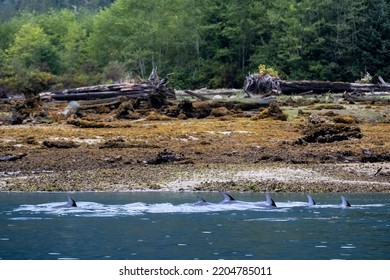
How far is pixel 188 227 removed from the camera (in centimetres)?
1722

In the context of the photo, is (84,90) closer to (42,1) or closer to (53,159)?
(53,159)

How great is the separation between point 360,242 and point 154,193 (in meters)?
7.85

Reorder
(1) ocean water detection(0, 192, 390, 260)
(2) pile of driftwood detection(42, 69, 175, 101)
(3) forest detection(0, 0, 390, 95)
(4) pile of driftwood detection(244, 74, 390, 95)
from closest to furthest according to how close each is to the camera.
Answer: (1) ocean water detection(0, 192, 390, 260) < (2) pile of driftwood detection(42, 69, 175, 101) < (4) pile of driftwood detection(244, 74, 390, 95) < (3) forest detection(0, 0, 390, 95)

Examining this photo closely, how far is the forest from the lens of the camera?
66500 millimetres

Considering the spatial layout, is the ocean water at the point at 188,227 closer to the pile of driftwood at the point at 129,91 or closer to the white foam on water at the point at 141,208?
the white foam on water at the point at 141,208

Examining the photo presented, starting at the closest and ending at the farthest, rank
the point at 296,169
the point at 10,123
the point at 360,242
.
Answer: the point at 360,242 < the point at 296,169 < the point at 10,123

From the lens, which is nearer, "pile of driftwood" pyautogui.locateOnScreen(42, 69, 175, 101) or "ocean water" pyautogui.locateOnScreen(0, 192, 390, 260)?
"ocean water" pyautogui.locateOnScreen(0, 192, 390, 260)

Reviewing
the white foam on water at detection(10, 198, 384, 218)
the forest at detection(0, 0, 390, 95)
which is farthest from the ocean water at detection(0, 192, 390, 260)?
the forest at detection(0, 0, 390, 95)

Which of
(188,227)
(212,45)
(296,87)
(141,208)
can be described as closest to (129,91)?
(296,87)

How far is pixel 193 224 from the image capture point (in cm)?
1761

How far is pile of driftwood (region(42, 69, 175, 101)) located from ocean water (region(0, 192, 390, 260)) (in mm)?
17201

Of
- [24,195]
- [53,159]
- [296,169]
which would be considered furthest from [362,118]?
[24,195]

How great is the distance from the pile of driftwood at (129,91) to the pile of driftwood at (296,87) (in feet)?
22.9

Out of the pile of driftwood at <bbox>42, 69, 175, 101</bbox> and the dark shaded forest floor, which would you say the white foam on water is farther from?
the pile of driftwood at <bbox>42, 69, 175, 101</bbox>
